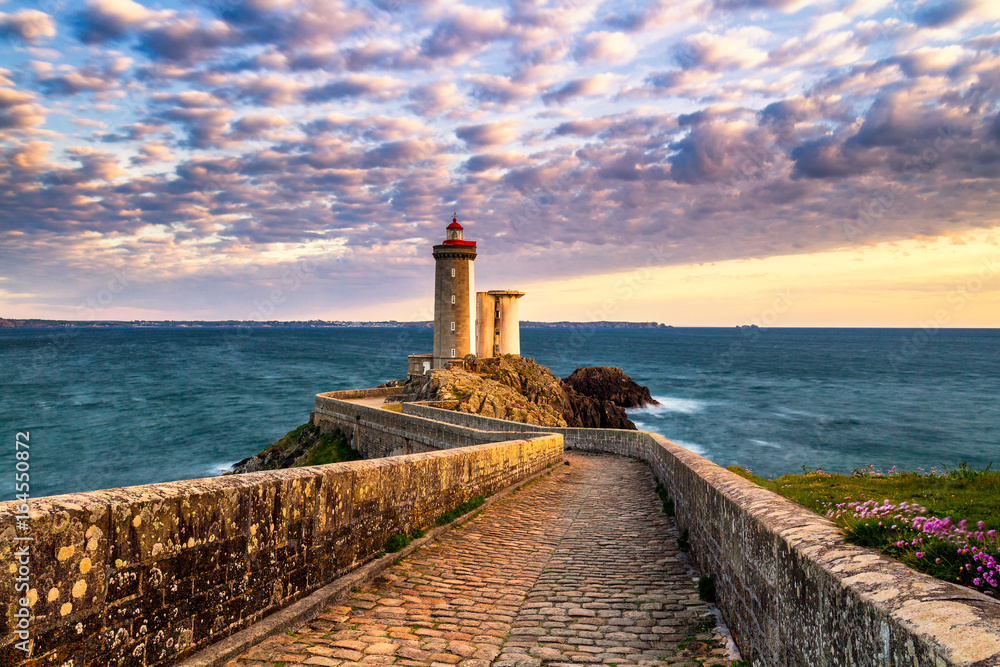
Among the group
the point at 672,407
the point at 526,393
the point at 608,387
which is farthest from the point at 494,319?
the point at 672,407

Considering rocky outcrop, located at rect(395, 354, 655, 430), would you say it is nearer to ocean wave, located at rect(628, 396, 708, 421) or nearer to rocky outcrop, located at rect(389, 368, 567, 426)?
rocky outcrop, located at rect(389, 368, 567, 426)

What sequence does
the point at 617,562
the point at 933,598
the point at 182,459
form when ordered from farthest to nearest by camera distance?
1. the point at 182,459
2. the point at 617,562
3. the point at 933,598

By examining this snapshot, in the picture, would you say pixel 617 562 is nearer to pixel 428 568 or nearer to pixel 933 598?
pixel 428 568

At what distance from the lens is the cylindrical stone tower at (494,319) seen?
5662cm

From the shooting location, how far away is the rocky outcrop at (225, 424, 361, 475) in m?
32.2

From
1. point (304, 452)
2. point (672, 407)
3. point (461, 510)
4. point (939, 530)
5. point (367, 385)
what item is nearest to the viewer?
point (939, 530)

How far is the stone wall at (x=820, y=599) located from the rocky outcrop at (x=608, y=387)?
5771cm

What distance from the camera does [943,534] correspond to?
347cm

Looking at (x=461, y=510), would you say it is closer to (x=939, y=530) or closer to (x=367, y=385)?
(x=939, y=530)

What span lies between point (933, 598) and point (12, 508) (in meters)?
4.54

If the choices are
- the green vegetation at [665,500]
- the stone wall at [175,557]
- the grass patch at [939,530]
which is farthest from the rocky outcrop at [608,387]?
the stone wall at [175,557]

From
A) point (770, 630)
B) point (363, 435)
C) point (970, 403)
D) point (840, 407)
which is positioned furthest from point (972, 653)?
point (970, 403)

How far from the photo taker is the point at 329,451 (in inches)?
1282

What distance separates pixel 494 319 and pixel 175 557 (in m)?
53.1
